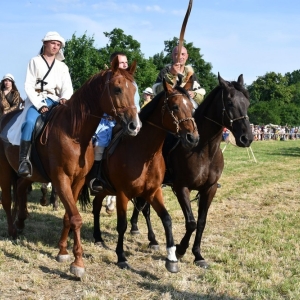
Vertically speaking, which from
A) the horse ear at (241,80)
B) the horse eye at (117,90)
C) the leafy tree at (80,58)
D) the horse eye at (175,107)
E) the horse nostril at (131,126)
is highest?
the leafy tree at (80,58)

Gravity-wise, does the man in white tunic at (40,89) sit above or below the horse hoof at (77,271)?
above

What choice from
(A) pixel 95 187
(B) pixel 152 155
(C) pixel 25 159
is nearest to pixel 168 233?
(B) pixel 152 155

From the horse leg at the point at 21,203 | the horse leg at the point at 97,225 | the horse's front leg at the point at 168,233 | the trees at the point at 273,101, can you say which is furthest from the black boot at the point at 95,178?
the trees at the point at 273,101

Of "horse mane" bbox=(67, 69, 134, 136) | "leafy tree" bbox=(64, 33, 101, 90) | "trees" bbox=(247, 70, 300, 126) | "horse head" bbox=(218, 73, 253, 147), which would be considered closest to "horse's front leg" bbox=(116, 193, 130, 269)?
"horse mane" bbox=(67, 69, 134, 136)

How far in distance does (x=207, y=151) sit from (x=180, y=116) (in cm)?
105

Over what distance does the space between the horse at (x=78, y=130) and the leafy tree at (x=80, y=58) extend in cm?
3250

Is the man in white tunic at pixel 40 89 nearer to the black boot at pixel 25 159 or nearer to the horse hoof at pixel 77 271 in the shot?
the black boot at pixel 25 159

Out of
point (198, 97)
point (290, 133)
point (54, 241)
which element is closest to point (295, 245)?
point (198, 97)

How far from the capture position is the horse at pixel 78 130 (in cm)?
523

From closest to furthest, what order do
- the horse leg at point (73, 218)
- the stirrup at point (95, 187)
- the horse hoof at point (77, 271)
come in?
the horse hoof at point (77, 271), the horse leg at point (73, 218), the stirrup at point (95, 187)

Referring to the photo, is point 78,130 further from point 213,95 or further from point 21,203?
point 21,203

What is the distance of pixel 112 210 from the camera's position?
9.52 metres

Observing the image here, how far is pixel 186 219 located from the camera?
6086 millimetres

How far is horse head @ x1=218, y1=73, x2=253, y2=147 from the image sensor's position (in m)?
5.93
